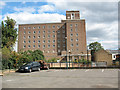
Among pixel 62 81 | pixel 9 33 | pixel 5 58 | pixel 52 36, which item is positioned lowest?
pixel 62 81

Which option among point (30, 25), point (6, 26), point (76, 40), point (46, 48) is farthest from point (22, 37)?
point (6, 26)

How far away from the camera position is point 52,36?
282 feet

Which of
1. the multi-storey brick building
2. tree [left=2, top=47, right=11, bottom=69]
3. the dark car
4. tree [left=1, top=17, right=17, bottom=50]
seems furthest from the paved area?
the multi-storey brick building

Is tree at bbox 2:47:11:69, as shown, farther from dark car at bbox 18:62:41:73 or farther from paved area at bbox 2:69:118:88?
paved area at bbox 2:69:118:88

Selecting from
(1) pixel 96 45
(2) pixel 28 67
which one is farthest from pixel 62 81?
(1) pixel 96 45

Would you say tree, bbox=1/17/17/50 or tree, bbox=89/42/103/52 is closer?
tree, bbox=1/17/17/50

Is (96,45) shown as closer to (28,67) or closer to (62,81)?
(28,67)

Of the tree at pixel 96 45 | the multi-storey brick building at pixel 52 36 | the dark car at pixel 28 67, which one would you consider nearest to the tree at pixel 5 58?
the dark car at pixel 28 67

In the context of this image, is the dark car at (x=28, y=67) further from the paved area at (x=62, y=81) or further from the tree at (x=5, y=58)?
the paved area at (x=62, y=81)

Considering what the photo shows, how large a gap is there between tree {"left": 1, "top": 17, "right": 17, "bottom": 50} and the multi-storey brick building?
4902 cm

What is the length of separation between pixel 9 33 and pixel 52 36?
5289 cm

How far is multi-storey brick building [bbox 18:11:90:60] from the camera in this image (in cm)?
8194

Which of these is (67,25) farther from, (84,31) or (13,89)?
(13,89)

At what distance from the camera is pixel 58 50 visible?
8456cm
